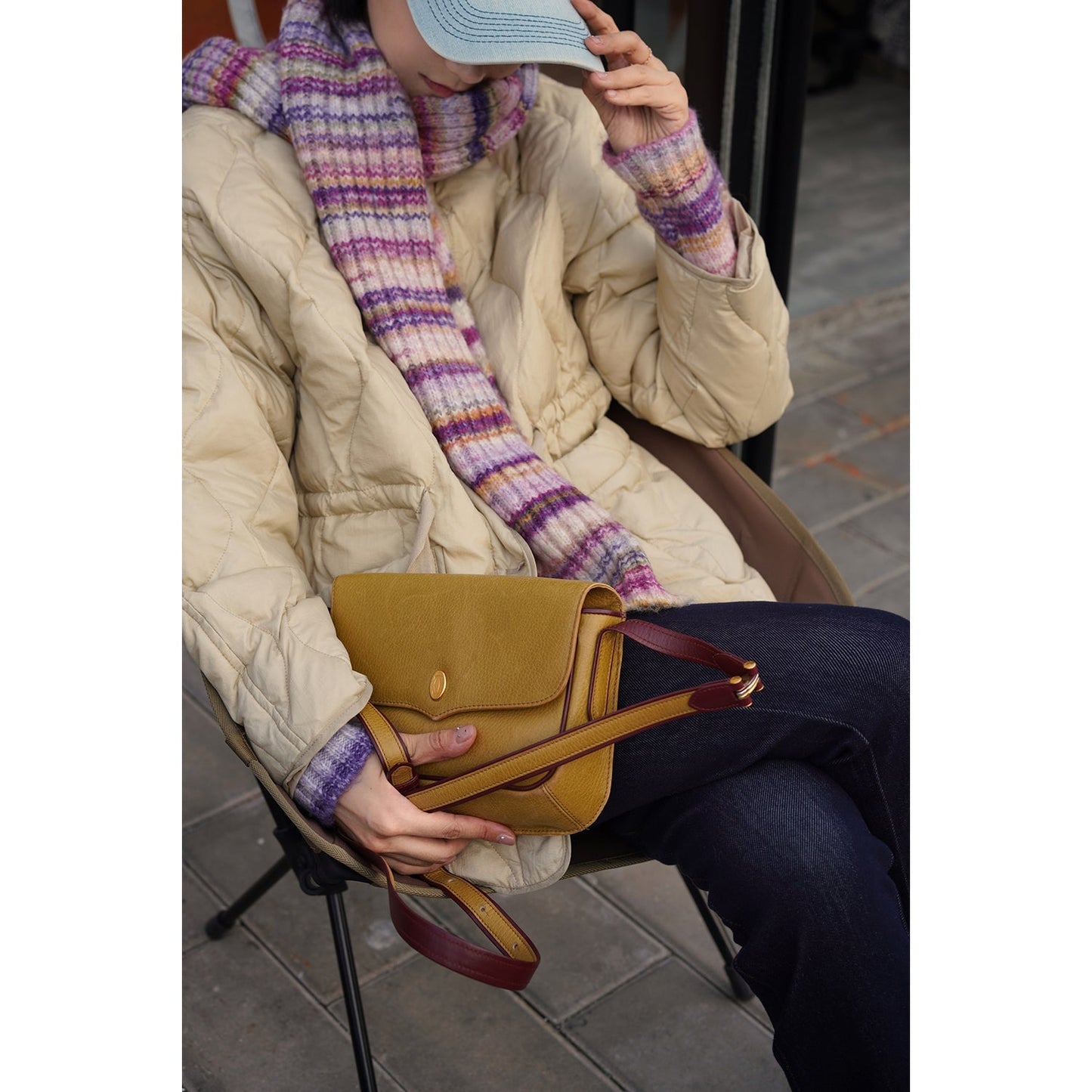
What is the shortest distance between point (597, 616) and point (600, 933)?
36.7 inches

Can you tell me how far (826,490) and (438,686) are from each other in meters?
2.21

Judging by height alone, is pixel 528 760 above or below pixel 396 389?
below

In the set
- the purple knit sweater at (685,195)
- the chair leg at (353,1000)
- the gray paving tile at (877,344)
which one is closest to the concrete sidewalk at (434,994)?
the chair leg at (353,1000)

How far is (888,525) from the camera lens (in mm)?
3244

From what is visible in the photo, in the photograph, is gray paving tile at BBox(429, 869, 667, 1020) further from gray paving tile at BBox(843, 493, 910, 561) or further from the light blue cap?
gray paving tile at BBox(843, 493, 910, 561)

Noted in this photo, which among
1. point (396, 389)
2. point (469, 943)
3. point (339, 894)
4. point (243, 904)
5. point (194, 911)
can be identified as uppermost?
point (396, 389)

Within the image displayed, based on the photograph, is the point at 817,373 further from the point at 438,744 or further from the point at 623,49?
the point at 438,744

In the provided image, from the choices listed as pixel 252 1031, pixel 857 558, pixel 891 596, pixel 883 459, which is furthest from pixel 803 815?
pixel 883 459

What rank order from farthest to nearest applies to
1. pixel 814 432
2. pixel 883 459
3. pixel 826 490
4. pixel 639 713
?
1. pixel 814 432
2. pixel 883 459
3. pixel 826 490
4. pixel 639 713

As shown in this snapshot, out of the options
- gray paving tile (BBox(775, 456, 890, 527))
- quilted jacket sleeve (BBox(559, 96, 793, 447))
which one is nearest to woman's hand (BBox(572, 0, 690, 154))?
quilted jacket sleeve (BBox(559, 96, 793, 447))

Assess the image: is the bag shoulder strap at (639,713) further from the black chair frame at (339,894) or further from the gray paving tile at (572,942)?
the gray paving tile at (572,942)

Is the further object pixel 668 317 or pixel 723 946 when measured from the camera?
pixel 723 946
